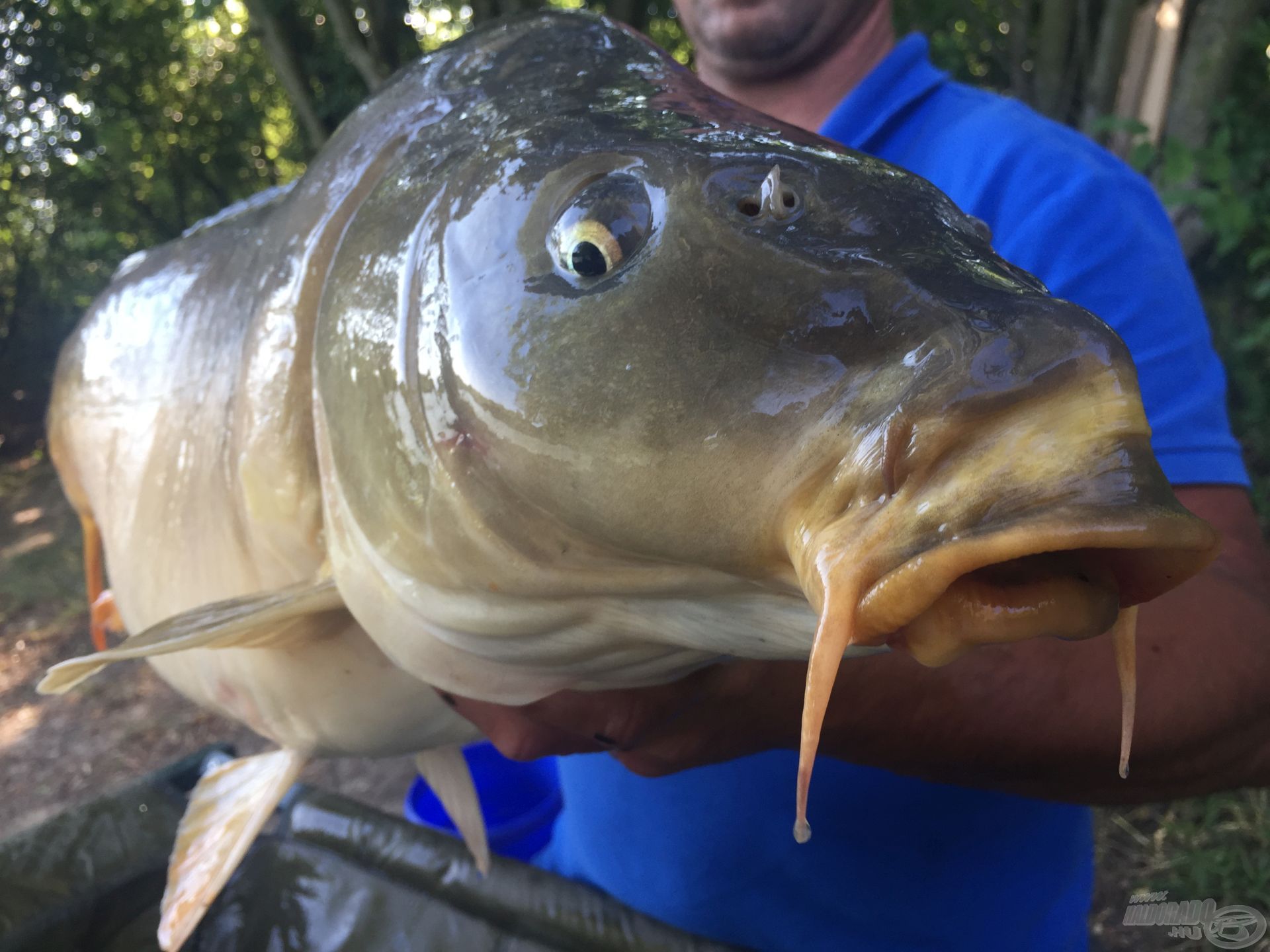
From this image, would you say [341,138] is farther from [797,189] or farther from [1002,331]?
[1002,331]

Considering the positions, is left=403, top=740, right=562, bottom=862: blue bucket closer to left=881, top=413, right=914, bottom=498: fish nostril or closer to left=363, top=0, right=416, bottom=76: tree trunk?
left=881, top=413, right=914, bottom=498: fish nostril

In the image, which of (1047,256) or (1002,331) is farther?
(1047,256)

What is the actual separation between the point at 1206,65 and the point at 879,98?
2276mm

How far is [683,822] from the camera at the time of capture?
1.21 metres

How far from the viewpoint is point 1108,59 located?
307cm

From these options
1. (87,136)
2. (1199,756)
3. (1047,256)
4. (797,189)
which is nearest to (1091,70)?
(1047,256)

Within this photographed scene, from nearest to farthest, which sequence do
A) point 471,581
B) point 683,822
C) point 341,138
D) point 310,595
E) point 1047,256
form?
point 471,581, point 310,595, point 341,138, point 1047,256, point 683,822

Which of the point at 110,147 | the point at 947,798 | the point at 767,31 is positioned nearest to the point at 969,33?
the point at 767,31

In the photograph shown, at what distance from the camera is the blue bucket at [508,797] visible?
194cm

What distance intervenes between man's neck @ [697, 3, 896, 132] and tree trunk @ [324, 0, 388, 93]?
9.15 ft

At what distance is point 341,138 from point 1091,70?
318 cm

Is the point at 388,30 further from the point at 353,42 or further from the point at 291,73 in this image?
the point at 291,73

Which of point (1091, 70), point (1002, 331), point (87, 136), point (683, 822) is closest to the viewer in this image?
point (1002, 331)
